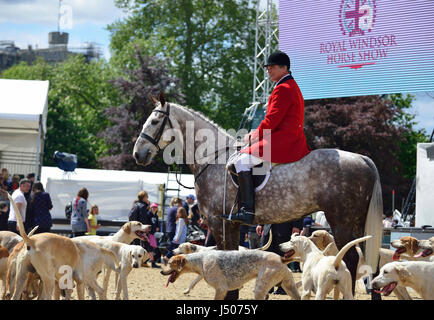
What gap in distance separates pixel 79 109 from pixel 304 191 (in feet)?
132

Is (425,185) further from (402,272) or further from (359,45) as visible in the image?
(402,272)

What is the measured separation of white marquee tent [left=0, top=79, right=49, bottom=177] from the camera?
14719 millimetres

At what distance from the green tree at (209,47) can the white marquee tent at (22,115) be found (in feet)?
71.0

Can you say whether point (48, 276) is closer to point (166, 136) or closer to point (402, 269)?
point (166, 136)

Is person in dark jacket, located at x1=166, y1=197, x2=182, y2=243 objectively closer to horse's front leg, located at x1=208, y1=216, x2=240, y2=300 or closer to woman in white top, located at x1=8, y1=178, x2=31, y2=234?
woman in white top, located at x1=8, y1=178, x2=31, y2=234

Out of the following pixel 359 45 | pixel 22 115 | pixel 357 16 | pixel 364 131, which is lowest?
pixel 22 115

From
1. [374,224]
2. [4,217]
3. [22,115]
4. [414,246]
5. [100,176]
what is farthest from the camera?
[100,176]

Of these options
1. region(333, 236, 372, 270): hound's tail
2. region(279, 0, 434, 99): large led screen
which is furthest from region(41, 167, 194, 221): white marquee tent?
region(333, 236, 372, 270): hound's tail

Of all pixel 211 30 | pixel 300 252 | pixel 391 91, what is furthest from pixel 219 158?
pixel 211 30

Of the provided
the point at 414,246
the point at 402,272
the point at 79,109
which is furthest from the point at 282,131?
the point at 79,109

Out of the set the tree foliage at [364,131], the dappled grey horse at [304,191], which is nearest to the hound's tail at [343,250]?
the dappled grey horse at [304,191]

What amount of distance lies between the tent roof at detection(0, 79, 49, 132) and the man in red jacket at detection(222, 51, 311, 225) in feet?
29.4

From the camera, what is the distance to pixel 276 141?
6.89 meters
